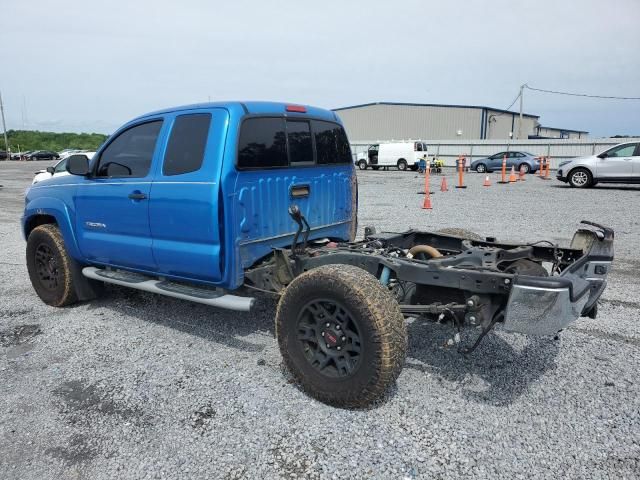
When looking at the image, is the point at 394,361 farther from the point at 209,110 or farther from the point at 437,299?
the point at 209,110

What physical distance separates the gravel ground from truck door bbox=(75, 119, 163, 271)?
75 centimetres

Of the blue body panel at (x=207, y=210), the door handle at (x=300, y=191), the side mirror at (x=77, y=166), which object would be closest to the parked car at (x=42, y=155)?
the blue body panel at (x=207, y=210)

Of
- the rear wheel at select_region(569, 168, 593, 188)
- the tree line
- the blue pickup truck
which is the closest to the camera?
the blue pickup truck

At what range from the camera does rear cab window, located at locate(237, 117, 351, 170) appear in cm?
381

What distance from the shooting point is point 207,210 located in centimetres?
364

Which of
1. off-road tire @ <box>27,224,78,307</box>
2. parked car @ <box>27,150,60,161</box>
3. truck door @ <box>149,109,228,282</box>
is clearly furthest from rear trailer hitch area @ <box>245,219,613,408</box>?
parked car @ <box>27,150,60,161</box>

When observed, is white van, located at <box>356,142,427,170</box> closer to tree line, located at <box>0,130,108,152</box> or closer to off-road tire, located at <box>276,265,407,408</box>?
off-road tire, located at <box>276,265,407,408</box>

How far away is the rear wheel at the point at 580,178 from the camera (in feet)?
57.1

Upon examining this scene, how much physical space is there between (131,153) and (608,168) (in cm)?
1705

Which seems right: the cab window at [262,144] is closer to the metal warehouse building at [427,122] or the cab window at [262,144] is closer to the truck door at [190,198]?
the truck door at [190,198]

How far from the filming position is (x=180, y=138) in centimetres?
399

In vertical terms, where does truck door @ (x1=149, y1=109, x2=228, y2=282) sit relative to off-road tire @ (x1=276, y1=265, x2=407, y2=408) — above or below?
above

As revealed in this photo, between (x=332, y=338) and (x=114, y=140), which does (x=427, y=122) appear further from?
(x=332, y=338)

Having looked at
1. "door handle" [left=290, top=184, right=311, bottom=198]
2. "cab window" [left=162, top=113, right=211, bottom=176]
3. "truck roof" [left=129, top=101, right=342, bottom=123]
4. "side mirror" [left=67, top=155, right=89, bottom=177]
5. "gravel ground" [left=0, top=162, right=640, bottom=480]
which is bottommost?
"gravel ground" [left=0, top=162, right=640, bottom=480]
